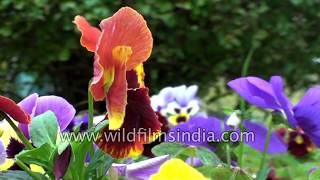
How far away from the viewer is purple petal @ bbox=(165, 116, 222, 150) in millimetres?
905

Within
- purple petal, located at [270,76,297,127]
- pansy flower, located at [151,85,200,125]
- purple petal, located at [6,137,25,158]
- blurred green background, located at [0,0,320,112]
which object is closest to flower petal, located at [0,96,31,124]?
purple petal, located at [6,137,25,158]

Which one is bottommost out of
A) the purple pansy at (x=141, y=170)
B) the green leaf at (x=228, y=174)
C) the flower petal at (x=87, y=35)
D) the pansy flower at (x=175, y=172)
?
the green leaf at (x=228, y=174)

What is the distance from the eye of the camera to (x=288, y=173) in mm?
1408

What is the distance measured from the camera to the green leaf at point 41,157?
0.55m

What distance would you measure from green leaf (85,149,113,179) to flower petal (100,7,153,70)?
0.08m

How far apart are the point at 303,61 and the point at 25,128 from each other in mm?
2304

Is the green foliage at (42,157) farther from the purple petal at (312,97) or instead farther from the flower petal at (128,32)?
the purple petal at (312,97)

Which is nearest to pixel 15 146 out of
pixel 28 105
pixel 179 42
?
pixel 28 105

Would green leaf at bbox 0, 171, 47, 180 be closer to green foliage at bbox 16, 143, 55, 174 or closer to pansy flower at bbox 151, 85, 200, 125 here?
green foliage at bbox 16, 143, 55, 174

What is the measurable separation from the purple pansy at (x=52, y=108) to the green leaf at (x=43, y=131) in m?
0.09

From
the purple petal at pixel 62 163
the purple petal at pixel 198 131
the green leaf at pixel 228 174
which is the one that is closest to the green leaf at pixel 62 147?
the purple petal at pixel 62 163

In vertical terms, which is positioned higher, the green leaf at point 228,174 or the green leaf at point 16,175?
the green leaf at point 16,175

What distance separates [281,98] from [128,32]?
212 mm

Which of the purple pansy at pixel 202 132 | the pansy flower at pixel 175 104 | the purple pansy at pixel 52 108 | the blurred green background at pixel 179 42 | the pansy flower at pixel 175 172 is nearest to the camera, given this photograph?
the pansy flower at pixel 175 172
